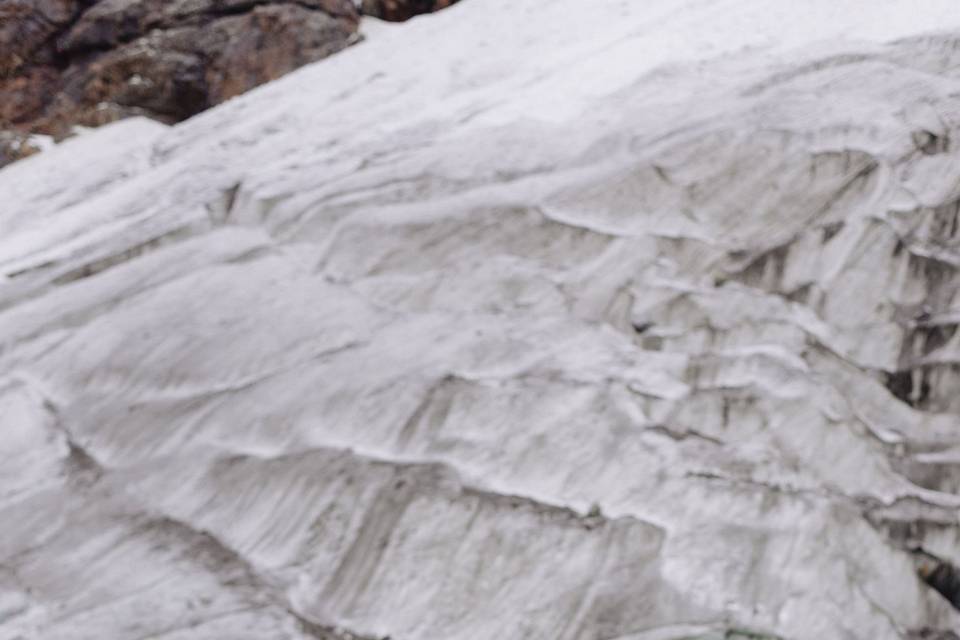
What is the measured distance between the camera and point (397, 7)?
10469 millimetres

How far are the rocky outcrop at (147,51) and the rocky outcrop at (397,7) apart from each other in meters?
0.40

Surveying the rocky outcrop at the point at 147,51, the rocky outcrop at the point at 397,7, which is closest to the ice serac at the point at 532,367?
the rocky outcrop at the point at 147,51

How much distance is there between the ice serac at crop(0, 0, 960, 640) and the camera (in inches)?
105

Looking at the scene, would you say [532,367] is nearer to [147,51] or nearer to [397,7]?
[147,51]

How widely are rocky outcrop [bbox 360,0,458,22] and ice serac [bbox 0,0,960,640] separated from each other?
586 cm

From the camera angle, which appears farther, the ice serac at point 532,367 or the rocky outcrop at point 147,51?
the rocky outcrop at point 147,51

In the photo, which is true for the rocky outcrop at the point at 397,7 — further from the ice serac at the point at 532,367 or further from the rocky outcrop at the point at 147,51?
the ice serac at the point at 532,367

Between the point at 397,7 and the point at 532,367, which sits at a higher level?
the point at 532,367

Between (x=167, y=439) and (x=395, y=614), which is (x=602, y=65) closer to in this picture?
(x=167, y=439)

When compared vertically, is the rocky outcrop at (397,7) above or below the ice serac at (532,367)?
below

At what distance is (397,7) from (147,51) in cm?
250

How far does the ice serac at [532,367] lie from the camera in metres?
2.68

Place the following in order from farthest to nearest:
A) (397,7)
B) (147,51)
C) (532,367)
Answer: (397,7) < (147,51) < (532,367)

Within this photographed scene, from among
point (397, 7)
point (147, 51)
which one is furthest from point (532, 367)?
point (397, 7)
